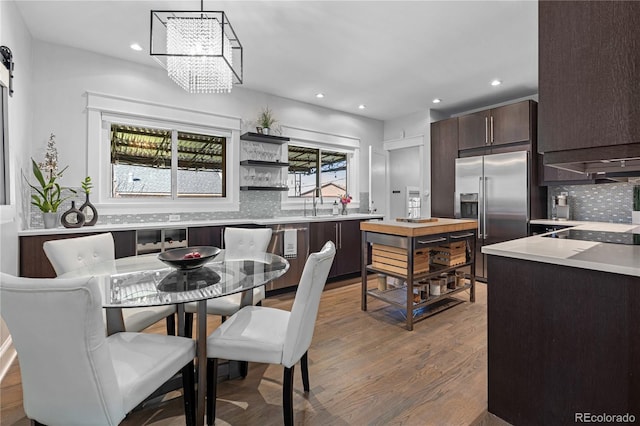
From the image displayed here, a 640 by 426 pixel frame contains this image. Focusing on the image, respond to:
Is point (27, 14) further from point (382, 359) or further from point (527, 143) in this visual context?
point (527, 143)

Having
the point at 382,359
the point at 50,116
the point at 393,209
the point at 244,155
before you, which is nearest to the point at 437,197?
the point at 393,209

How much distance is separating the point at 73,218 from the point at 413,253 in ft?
10.9

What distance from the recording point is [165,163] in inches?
155

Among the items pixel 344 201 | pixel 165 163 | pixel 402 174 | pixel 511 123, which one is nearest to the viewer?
pixel 165 163

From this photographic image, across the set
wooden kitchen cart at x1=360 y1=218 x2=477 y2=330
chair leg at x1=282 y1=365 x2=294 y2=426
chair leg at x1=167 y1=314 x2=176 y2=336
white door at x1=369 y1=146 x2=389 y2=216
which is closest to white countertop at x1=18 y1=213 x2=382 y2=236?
wooden kitchen cart at x1=360 y1=218 x2=477 y2=330

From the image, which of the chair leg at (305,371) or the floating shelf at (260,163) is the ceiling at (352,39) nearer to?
the floating shelf at (260,163)

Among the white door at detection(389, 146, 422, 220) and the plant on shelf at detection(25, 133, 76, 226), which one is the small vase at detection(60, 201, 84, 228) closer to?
the plant on shelf at detection(25, 133, 76, 226)

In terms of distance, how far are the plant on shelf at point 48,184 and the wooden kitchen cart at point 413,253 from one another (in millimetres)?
3043

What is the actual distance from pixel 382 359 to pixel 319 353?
0.48 meters

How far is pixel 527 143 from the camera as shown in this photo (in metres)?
4.18

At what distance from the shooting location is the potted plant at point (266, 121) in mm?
4363

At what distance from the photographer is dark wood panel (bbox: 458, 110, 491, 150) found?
4.57m

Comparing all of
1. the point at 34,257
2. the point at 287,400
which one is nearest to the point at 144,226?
the point at 34,257

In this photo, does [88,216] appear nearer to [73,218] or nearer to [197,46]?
[73,218]
